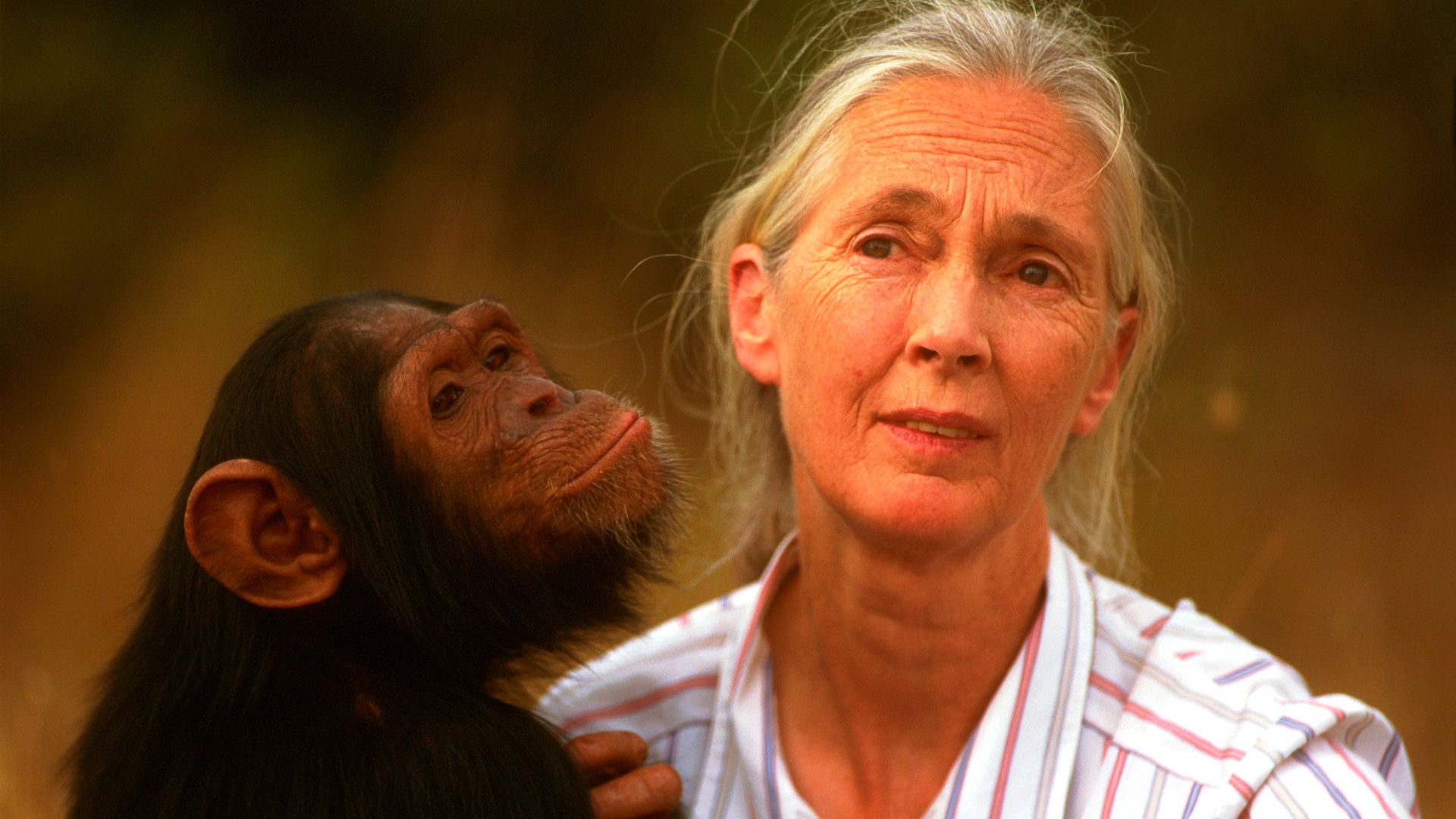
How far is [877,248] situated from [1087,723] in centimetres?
85

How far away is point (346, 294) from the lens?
2381 mm

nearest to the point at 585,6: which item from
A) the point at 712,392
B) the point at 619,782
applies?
the point at 712,392

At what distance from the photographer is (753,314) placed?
2549 mm

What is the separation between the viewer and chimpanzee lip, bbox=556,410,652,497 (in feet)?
7.23

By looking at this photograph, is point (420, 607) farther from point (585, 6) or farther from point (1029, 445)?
A: point (585, 6)

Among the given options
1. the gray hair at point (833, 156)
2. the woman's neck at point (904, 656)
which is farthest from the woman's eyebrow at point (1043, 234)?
the woman's neck at point (904, 656)

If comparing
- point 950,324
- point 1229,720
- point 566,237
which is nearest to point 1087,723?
point 1229,720

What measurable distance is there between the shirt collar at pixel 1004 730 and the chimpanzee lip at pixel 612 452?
19.6 inches

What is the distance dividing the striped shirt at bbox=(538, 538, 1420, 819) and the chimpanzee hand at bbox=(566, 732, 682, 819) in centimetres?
16

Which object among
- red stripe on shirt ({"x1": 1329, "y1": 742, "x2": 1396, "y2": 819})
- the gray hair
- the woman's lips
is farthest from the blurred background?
red stripe on shirt ({"x1": 1329, "y1": 742, "x2": 1396, "y2": 819})

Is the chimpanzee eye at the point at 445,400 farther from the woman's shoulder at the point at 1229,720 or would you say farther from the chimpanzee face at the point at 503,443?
the woman's shoulder at the point at 1229,720

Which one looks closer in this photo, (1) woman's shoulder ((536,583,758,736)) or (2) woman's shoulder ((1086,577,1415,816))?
(2) woman's shoulder ((1086,577,1415,816))

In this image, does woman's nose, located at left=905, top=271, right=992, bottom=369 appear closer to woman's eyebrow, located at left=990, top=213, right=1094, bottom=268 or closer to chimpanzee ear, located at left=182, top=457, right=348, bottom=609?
woman's eyebrow, located at left=990, top=213, right=1094, bottom=268

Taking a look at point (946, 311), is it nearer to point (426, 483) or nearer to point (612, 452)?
point (612, 452)
